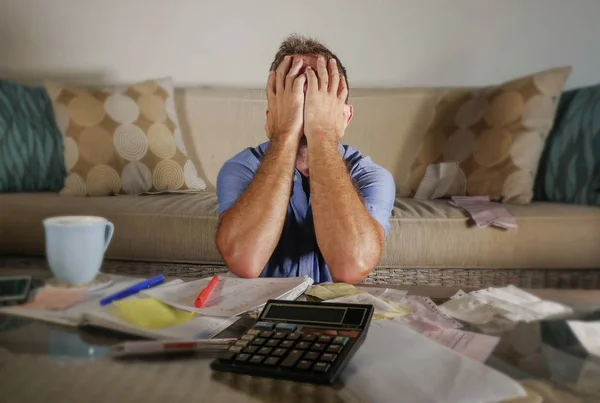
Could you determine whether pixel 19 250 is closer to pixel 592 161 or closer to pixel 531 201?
pixel 531 201

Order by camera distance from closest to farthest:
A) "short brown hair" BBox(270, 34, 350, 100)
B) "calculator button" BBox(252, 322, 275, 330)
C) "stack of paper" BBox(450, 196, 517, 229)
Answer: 1. "calculator button" BBox(252, 322, 275, 330)
2. "short brown hair" BBox(270, 34, 350, 100)
3. "stack of paper" BBox(450, 196, 517, 229)

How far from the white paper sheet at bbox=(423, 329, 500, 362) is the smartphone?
45 cm

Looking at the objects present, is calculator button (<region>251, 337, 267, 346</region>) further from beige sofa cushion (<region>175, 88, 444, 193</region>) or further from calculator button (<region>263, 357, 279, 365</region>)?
beige sofa cushion (<region>175, 88, 444, 193</region>)

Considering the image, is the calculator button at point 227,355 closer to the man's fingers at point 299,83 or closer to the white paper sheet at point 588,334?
the white paper sheet at point 588,334

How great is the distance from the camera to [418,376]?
17.6 inches

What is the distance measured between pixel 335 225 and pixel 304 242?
0.05m

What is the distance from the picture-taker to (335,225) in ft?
3.01

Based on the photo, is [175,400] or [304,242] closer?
[175,400]

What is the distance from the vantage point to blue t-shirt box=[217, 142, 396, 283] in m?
0.92

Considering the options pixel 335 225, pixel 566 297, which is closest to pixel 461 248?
pixel 335 225

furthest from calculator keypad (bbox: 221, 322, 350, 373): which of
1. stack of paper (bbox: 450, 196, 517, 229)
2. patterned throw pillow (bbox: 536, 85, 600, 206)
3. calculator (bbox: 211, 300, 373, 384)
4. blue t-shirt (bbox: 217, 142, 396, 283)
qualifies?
patterned throw pillow (bbox: 536, 85, 600, 206)

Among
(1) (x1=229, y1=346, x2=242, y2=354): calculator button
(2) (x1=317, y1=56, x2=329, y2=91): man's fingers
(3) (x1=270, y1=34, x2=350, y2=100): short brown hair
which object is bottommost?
(1) (x1=229, y1=346, x2=242, y2=354): calculator button

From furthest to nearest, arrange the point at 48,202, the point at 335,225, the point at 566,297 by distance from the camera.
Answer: the point at 48,202, the point at 335,225, the point at 566,297

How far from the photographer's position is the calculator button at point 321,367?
447 mm
